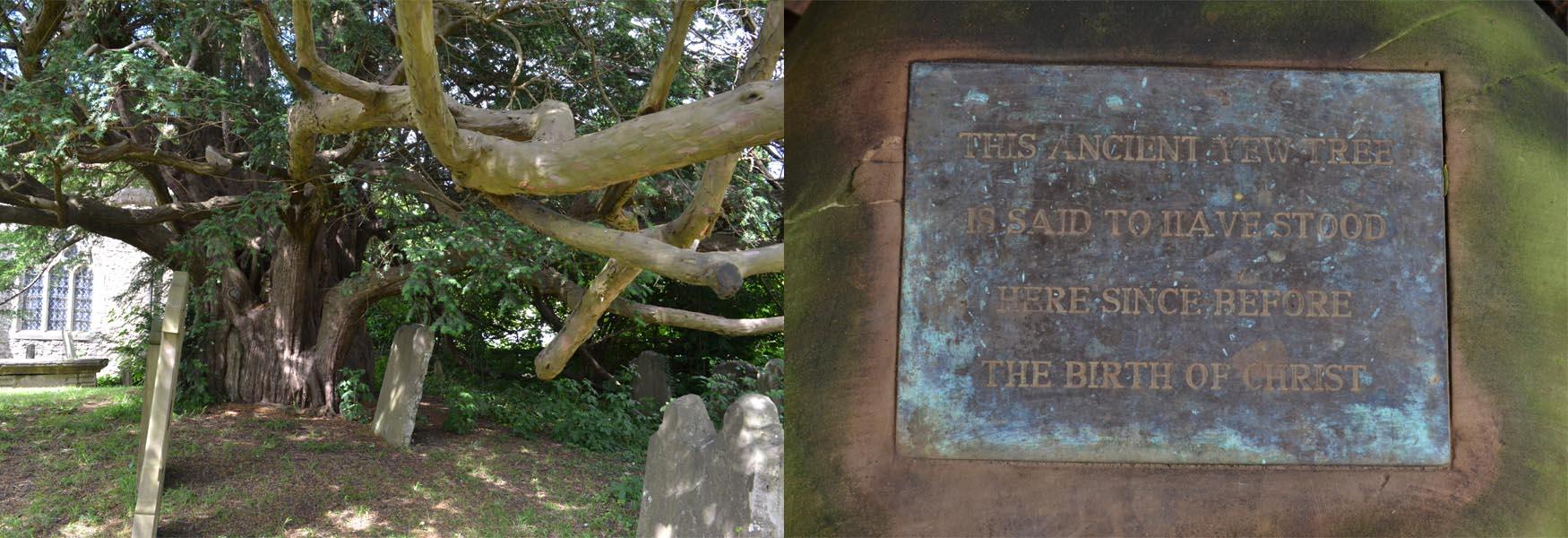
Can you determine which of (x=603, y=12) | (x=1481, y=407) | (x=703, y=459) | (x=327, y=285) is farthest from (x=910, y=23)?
(x=327, y=285)

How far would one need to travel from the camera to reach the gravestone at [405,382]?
1067 cm

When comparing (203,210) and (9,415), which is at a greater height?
(203,210)

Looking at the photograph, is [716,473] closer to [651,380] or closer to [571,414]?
[571,414]

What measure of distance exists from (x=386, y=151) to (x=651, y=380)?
499cm

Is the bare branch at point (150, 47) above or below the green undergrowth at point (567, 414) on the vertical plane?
above

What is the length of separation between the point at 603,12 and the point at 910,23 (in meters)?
7.06

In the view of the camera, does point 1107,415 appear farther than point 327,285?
No

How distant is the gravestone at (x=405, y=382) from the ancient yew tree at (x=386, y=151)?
66 centimetres

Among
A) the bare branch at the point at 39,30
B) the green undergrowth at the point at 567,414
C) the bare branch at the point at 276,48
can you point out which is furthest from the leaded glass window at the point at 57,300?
the bare branch at the point at 276,48

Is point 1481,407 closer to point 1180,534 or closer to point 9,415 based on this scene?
point 1180,534

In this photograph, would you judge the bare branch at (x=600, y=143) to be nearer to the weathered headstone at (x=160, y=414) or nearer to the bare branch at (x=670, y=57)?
the bare branch at (x=670, y=57)

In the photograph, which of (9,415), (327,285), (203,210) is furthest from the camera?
(327,285)

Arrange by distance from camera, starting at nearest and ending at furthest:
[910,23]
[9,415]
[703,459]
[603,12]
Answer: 1. [910,23]
2. [703,459]
3. [603,12]
4. [9,415]

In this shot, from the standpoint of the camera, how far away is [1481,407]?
8.60ft
